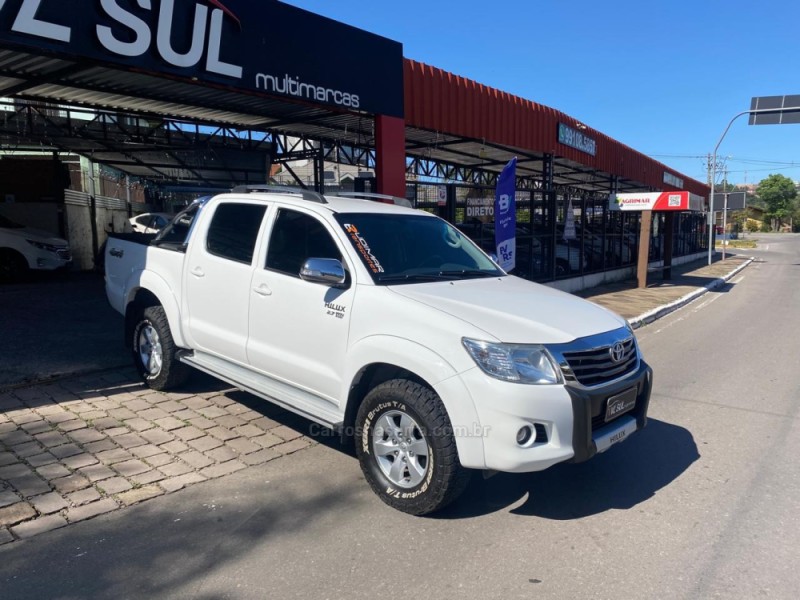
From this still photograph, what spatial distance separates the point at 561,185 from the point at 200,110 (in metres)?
19.7

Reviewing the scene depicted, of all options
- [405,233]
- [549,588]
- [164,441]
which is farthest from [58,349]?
[549,588]

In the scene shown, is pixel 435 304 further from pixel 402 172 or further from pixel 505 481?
pixel 402 172

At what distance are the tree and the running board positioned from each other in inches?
4975

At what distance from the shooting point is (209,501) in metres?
3.93

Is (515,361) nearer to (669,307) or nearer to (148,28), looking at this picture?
(148,28)

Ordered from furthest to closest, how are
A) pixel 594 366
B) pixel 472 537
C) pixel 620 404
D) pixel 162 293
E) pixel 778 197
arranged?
1. pixel 778 197
2. pixel 162 293
3. pixel 620 404
4. pixel 594 366
5. pixel 472 537

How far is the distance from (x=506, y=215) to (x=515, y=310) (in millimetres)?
6157

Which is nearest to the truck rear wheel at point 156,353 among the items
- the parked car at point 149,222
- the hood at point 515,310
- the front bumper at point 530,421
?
the hood at point 515,310

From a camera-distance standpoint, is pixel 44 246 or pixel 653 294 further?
pixel 653 294

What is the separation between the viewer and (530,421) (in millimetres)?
3352

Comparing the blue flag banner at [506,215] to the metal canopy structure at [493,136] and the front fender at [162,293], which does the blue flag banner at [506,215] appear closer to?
the metal canopy structure at [493,136]

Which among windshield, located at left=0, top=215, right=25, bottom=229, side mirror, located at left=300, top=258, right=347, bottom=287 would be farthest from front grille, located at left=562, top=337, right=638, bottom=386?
windshield, located at left=0, top=215, right=25, bottom=229

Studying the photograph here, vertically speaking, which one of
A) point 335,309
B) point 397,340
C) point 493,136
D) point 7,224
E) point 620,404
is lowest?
point 620,404

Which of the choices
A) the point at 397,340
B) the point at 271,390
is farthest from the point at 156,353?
the point at 397,340
